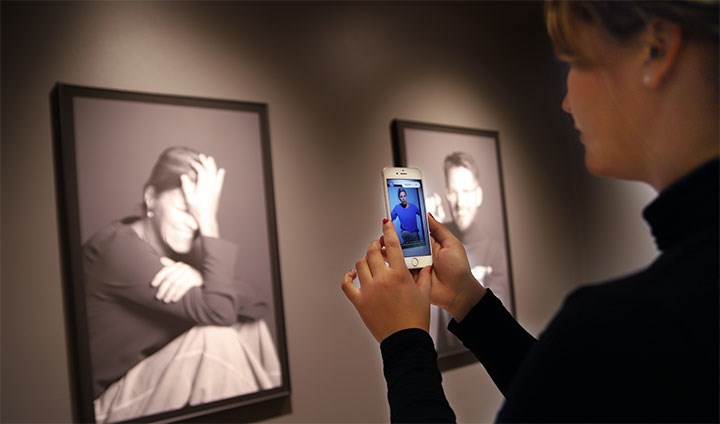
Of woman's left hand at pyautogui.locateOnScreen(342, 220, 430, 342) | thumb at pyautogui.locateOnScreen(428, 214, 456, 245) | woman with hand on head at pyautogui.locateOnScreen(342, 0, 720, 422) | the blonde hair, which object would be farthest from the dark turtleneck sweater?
thumb at pyautogui.locateOnScreen(428, 214, 456, 245)

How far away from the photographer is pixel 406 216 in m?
1.06

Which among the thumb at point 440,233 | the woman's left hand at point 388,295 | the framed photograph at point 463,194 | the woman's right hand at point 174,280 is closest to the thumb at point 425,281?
the woman's left hand at point 388,295

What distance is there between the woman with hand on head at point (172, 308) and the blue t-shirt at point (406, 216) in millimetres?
839

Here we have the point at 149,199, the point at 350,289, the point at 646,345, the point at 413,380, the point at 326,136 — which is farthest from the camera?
the point at 326,136

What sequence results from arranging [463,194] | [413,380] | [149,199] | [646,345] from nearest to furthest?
[646,345]
[413,380]
[149,199]
[463,194]

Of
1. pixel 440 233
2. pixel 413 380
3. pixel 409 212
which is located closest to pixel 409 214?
pixel 409 212

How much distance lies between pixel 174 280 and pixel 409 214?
2.85 feet

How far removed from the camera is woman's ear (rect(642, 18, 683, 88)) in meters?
0.47

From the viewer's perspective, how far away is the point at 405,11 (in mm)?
2459

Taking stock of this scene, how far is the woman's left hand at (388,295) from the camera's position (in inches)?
26.5

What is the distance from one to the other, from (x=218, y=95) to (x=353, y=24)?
70 centimetres

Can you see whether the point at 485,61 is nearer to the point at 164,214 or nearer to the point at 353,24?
the point at 353,24

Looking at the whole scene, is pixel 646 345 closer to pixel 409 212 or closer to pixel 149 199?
pixel 409 212

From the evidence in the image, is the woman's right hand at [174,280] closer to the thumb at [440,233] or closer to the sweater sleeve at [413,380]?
the thumb at [440,233]
